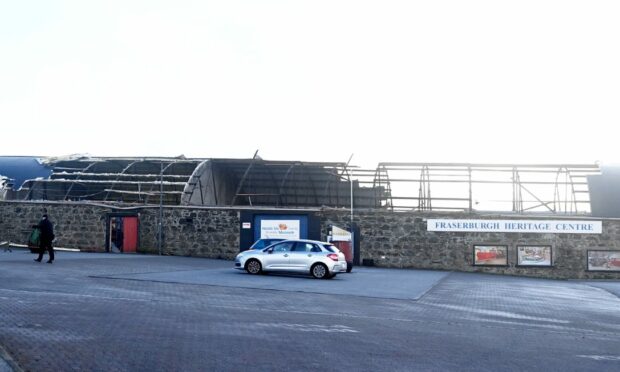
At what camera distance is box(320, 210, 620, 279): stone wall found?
3212cm

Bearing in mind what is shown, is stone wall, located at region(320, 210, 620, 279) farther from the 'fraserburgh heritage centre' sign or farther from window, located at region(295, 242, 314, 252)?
window, located at region(295, 242, 314, 252)

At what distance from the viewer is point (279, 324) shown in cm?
1254

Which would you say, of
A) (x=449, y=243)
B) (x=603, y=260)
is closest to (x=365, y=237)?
(x=449, y=243)

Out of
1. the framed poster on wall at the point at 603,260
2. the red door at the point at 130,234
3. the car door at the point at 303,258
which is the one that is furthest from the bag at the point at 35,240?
the framed poster on wall at the point at 603,260

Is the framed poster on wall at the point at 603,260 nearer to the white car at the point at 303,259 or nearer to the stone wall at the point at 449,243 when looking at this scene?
the stone wall at the point at 449,243

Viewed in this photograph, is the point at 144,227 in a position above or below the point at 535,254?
above

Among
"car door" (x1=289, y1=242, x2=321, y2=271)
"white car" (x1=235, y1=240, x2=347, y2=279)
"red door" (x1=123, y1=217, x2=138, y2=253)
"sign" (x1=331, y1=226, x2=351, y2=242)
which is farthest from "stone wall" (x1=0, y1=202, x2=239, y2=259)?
"car door" (x1=289, y1=242, x2=321, y2=271)

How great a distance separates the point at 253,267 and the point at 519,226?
13.5 m

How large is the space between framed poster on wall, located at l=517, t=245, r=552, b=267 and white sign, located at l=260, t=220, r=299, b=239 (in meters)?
10.1

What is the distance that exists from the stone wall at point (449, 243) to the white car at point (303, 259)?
9.07 metres

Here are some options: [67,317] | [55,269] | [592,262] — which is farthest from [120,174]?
[67,317]

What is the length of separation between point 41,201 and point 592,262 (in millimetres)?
25804

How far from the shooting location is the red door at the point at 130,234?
34.8m

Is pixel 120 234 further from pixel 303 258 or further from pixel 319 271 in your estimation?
pixel 319 271
